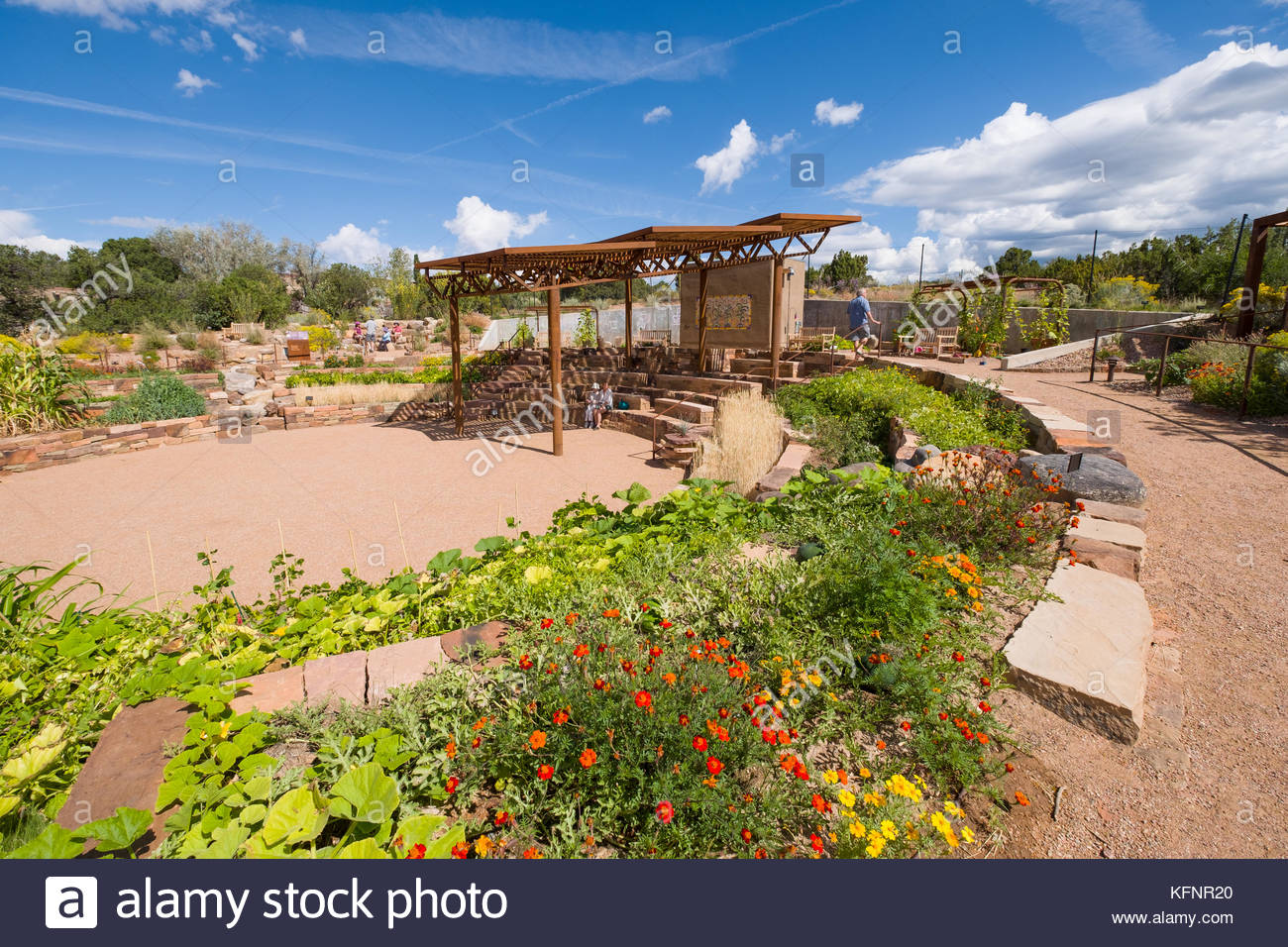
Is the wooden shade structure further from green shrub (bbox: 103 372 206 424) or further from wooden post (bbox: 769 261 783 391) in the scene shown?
green shrub (bbox: 103 372 206 424)

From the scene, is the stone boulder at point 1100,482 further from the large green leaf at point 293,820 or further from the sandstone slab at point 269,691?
the sandstone slab at point 269,691

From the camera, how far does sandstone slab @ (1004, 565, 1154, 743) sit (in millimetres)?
2270

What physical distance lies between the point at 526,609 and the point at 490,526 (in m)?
3.28

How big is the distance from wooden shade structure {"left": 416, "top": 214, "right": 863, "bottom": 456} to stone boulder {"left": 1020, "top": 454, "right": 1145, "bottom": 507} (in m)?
6.38

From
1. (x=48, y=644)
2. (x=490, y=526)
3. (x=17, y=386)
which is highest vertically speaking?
(x=17, y=386)

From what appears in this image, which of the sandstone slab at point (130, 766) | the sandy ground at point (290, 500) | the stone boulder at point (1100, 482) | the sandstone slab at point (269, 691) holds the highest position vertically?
the stone boulder at point (1100, 482)

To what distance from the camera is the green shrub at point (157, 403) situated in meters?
11.1

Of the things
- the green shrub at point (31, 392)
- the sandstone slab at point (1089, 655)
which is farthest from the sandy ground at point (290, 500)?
the sandstone slab at point (1089, 655)

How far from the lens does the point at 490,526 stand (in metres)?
6.08

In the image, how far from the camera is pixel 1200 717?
2.38 m

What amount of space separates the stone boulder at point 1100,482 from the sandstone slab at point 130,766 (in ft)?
16.8

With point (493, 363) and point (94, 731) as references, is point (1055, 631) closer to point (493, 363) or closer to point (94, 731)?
point (94, 731)

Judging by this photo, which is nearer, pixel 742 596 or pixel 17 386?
pixel 742 596
